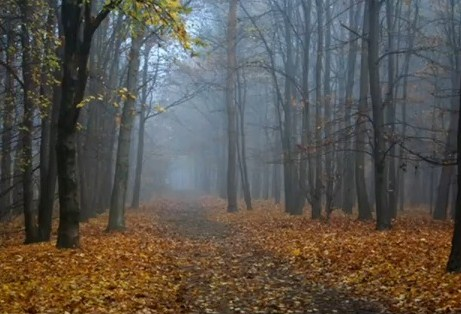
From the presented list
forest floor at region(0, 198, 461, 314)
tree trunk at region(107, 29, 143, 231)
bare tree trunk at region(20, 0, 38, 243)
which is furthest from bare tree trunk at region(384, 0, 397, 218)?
bare tree trunk at region(20, 0, 38, 243)

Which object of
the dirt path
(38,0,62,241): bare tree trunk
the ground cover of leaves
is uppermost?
(38,0,62,241): bare tree trunk

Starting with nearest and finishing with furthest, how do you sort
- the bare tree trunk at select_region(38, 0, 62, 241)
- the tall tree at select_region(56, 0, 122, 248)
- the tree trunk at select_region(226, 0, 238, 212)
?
the tall tree at select_region(56, 0, 122, 248)
the bare tree trunk at select_region(38, 0, 62, 241)
the tree trunk at select_region(226, 0, 238, 212)

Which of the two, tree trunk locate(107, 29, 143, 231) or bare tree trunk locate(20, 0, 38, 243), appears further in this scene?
tree trunk locate(107, 29, 143, 231)

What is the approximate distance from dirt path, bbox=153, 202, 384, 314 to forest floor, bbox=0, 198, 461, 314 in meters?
0.02

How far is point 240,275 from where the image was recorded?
10789 millimetres

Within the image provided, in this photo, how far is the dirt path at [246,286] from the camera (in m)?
8.06

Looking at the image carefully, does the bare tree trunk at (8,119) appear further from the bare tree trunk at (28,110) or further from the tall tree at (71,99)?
the tall tree at (71,99)

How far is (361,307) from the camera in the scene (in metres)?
8.00

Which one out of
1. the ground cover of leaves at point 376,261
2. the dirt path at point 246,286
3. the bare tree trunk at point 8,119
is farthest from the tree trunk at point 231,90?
the dirt path at point 246,286

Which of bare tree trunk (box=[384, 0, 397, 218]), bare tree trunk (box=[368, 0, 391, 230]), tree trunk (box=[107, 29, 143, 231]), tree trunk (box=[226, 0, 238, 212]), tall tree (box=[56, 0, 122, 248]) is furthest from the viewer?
tree trunk (box=[226, 0, 238, 212])

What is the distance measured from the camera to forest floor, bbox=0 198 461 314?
7.93 m

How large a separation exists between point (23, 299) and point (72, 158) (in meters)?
5.17

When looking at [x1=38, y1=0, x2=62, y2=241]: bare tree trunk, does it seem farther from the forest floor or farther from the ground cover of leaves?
the ground cover of leaves

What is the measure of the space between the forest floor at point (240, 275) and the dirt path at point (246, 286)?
0.06 ft
